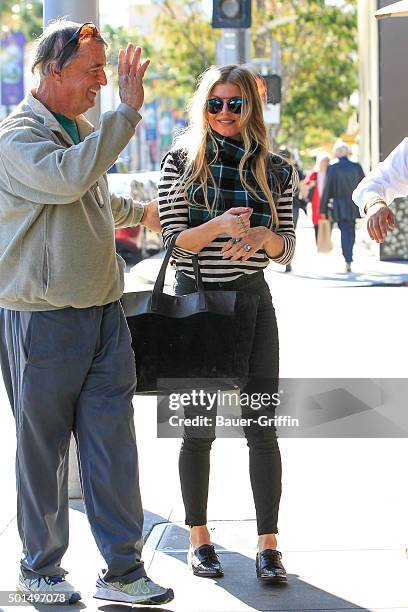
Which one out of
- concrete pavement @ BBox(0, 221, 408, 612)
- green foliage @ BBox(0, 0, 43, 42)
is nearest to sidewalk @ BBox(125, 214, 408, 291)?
concrete pavement @ BBox(0, 221, 408, 612)

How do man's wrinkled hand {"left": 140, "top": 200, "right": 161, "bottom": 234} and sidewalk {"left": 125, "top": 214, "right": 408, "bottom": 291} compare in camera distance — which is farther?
sidewalk {"left": 125, "top": 214, "right": 408, "bottom": 291}

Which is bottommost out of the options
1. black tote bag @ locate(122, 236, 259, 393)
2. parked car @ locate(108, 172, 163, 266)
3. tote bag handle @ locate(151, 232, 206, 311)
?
parked car @ locate(108, 172, 163, 266)

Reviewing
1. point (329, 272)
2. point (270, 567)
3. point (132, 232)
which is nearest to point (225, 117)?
point (270, 567)

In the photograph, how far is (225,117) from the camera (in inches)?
185

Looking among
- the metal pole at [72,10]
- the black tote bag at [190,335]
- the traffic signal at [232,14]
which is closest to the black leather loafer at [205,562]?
the black tote bag at [190,335]

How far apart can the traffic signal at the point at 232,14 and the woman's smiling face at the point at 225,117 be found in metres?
9.59

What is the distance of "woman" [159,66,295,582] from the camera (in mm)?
4688

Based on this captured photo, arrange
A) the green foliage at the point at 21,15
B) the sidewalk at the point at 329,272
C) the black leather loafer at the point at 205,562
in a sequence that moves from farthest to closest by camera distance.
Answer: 1. the green foliage at the point at 21,15
2. the sidewalk at the point at 329,272
3. the black leather loafer at the point at 205,562

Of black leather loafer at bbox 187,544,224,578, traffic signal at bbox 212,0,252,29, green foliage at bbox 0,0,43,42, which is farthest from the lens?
green foliage at bbox 0,0,43,42

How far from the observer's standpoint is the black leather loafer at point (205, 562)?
A: 15.9 ft

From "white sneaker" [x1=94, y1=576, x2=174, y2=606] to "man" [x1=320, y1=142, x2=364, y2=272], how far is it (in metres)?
14.7

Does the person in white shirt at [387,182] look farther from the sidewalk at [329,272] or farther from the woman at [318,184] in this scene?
the woman at [318,184]

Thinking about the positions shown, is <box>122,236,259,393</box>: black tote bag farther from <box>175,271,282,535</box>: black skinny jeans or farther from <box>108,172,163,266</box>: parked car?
<box>108,172,163,266</box>: parked car

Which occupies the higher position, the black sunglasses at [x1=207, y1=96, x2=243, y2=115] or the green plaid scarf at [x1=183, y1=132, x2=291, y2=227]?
the black sunglasses at [x1=207, y1=96, x2=243, y2=115]
